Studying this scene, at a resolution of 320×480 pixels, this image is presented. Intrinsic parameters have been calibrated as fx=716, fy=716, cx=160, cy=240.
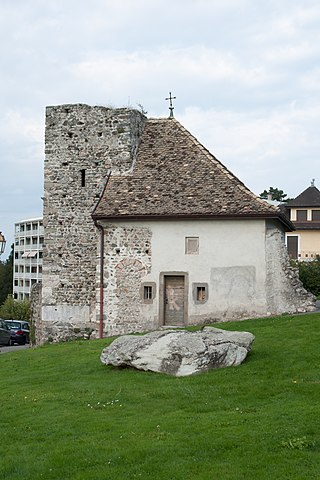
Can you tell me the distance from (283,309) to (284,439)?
14835 mm

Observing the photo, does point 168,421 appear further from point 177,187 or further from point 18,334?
point 18,334

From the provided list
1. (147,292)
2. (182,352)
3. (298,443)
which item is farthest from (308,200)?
(298,443)

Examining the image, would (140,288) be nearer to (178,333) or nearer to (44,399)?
(178,333)

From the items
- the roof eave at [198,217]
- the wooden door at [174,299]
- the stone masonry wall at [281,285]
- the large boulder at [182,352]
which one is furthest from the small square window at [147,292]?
the large boulder at [182,352]

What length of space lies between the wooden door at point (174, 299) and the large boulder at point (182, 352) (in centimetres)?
932

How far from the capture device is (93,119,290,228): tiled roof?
80.6 feet

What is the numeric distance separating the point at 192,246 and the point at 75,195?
17.3ft

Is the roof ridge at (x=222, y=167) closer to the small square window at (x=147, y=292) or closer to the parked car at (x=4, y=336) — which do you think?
the small square window at (x=147, y=292)

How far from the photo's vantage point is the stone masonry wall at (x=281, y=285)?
79.5ft

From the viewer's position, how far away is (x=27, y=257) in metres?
101

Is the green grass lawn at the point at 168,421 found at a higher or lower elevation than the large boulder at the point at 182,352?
lower

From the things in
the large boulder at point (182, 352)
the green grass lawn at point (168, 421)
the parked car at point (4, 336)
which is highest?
the large boulder at point (182, 352)

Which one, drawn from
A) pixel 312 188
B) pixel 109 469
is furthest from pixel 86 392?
pixel 312 188

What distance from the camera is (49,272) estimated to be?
27250 millimetres
